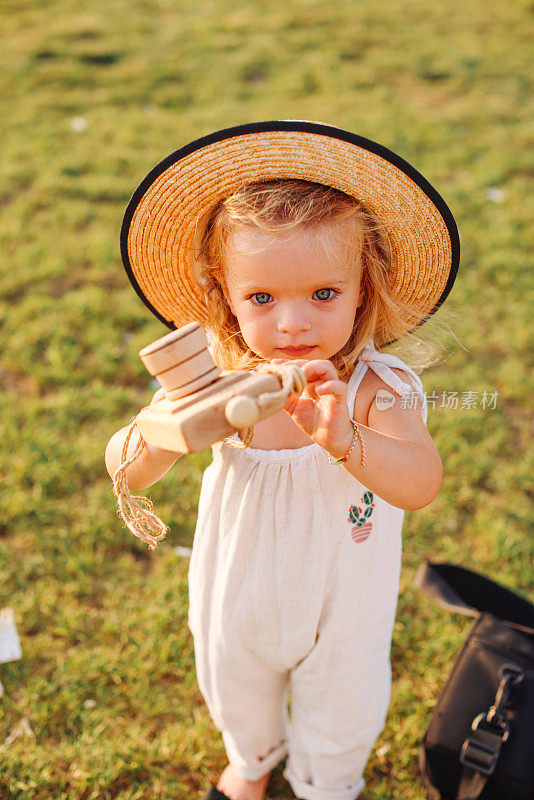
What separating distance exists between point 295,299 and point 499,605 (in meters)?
1.64

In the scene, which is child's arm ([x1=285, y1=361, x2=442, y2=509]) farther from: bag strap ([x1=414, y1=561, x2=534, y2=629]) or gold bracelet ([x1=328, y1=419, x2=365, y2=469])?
bag strap ([x1=414, y1=561, x2=534, y2=629])

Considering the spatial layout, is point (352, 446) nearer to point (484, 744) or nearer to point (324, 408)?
point (324, 408)

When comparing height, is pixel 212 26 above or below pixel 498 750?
above

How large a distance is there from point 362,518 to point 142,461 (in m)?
0.56

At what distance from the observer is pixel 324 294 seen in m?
1.54

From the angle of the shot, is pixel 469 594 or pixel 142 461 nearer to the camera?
pixel 142 461

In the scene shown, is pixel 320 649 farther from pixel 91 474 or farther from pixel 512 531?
pixel 91 474

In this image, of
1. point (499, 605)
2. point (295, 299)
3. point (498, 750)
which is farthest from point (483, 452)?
point (295, 299)

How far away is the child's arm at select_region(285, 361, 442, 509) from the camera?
4.63ft

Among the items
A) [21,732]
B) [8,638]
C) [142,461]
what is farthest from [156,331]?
[142,461]

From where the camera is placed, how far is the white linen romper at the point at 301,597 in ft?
5.57

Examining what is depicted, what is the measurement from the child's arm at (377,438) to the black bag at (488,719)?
948 millimetres

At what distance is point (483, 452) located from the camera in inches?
129

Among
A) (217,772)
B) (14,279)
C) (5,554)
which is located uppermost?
(14,279)
